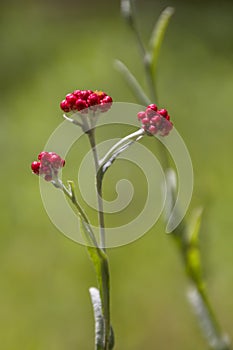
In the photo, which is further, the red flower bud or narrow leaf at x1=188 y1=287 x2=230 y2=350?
narrow leaf at x1=188 y1=287 x2=230 y2=350

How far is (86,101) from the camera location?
68cm

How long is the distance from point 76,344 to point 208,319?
0.82 metres

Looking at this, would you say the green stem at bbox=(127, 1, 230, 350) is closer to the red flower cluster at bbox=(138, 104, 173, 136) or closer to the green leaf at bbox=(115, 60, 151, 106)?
the green leaf at bbox=(115, 60, 151, 106)

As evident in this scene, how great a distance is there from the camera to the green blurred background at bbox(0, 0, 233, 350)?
192 cm

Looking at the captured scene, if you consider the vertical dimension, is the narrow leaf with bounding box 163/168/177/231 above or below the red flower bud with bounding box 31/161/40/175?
below

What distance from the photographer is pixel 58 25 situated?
4047mm

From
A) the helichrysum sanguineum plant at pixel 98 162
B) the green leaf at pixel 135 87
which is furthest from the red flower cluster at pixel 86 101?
the green leaf at pixel 135 87

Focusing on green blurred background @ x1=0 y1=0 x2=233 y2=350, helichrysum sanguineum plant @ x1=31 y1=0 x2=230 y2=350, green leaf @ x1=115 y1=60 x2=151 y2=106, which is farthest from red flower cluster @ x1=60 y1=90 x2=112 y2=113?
green blurred background @ x1=0 y1=0 x2=233 y2=350

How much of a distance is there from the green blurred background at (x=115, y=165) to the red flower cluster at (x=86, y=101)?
0.68 metres

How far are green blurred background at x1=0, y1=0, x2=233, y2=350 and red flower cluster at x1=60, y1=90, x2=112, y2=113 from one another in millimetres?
683

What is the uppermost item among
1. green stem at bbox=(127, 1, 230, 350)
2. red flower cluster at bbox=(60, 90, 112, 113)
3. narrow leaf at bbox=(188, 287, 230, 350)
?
red flower cluster at bbox=(60, 90, 112, 113)

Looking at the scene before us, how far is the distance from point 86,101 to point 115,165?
6.60ft

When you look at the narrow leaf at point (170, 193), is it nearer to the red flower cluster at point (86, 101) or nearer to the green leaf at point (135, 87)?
the green leaf at point (135, 87)

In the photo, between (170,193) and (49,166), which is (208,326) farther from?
(49,166)
